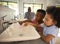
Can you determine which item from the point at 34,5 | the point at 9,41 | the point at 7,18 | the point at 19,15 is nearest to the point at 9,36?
the point at 9,41

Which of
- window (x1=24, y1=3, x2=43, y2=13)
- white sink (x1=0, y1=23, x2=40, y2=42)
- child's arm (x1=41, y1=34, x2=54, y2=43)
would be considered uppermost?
window (x1=24, y1=3, x2=43, y2=13)

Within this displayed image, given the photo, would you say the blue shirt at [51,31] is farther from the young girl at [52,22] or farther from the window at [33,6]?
the window at [33,6]

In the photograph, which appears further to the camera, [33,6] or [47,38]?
[33,6]

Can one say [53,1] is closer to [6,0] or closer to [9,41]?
[6,0]

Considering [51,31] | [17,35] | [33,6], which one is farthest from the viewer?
[33,6]

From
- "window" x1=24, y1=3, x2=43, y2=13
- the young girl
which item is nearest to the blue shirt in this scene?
the young girl

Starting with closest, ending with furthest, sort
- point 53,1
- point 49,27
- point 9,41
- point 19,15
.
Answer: point 9,41, point 49,27, point 19,15, point 53,1

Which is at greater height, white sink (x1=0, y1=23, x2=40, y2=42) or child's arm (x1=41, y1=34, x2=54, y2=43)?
white sink (x1=0, y1=23, x2=40, y2=42)

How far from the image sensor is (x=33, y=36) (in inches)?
13.1

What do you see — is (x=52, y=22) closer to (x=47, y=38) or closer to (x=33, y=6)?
(x=47, y=38)

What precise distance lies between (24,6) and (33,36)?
44 cm

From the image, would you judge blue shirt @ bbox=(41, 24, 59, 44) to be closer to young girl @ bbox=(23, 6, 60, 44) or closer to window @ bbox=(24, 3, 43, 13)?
young girl @ bbox=(23, 6, 60, 44)

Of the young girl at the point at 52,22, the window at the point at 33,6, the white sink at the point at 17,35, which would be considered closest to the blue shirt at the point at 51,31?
the young girl at the point at 52,22

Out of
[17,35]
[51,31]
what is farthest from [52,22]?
[17,35]
